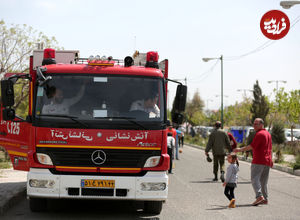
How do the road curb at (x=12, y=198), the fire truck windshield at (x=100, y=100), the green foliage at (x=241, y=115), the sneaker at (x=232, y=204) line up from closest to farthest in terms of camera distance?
the fire truck windshield at (x=100, y=100)
the road curb at (x=12, y=198)
the sneaker at (x=232, y=204)
the green foliage at (x=241, y=115)

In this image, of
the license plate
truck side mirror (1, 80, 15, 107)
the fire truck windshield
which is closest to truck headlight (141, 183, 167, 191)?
the license plate

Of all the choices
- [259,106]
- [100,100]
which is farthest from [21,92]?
[259,106]

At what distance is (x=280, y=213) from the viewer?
969cm

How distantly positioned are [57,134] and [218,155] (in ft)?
26.2

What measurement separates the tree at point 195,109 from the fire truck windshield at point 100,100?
264 feet

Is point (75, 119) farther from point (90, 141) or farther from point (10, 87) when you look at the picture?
point (10, 87)

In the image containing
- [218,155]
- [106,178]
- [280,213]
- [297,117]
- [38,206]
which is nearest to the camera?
[106,178]

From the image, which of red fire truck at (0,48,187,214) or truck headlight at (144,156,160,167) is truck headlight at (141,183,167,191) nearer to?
red fire truck at (0,48,187,214)

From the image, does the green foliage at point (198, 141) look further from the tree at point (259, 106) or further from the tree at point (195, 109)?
the tree at point (195, 109)

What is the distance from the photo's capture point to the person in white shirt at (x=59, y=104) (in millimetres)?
8523

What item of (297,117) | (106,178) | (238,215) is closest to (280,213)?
(238,215)

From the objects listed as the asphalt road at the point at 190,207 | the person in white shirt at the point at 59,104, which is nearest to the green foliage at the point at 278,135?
the asphalt road at the point at 190,207

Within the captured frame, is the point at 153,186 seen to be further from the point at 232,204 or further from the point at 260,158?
the point at 260,158

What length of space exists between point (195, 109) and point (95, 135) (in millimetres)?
93333
